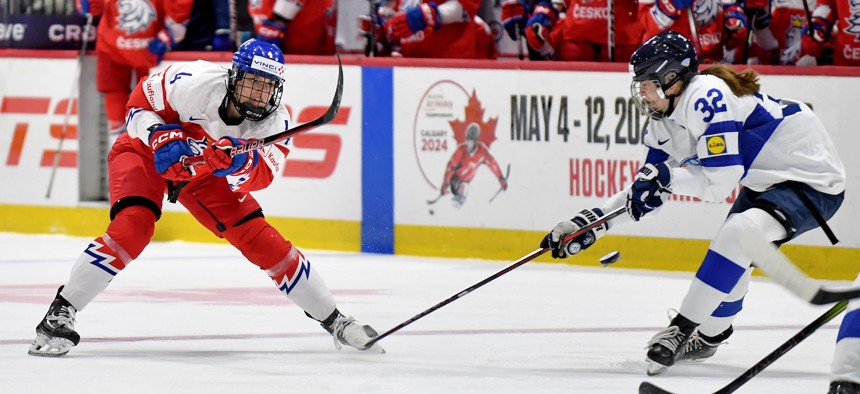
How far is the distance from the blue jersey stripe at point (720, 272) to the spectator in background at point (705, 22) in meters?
2.87

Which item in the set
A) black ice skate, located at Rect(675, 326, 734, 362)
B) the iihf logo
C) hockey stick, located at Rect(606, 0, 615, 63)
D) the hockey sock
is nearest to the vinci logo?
the iihf logo

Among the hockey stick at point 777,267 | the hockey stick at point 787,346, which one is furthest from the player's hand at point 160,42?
the hockey stick at point 777,267

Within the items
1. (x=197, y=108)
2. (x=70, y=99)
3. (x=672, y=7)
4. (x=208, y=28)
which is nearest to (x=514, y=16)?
(x=672, y=7)

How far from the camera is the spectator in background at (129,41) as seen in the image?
30.3 feet

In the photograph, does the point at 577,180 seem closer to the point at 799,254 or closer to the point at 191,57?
the point at 799,254

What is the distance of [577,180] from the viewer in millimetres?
7988

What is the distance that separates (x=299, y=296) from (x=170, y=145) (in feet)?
2.30

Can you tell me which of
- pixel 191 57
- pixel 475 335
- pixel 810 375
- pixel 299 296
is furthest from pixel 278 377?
pixel 191 57

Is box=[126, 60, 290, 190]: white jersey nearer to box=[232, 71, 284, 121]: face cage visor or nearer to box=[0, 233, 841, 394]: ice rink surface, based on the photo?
box=[232, 71, 284, 121]: face cage visor

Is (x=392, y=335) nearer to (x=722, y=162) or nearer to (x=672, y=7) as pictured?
(x=722, y=162)

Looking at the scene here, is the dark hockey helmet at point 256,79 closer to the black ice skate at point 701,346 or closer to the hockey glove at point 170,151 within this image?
the hockey glove at point 170,151

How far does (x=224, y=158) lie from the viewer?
5.21 meters

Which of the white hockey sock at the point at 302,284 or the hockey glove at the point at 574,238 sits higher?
the hockey glove at the point at 574,238

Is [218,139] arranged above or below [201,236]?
above
